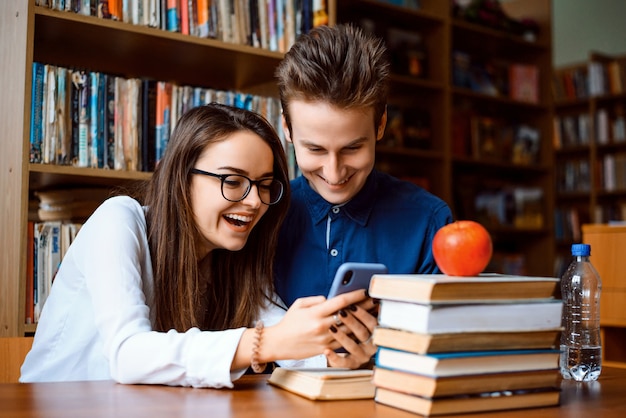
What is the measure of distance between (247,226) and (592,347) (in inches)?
27.9

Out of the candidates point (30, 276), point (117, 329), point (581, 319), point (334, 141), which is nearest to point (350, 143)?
point (334, 141)

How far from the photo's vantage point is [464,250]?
953mm

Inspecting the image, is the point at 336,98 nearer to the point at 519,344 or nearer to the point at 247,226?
the point at 247,226

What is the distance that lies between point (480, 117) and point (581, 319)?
9.50ft

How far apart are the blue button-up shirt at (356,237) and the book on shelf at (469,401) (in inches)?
28.3

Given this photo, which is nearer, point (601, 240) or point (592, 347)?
point (592, 347)

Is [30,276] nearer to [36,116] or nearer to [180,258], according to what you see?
[36,116]

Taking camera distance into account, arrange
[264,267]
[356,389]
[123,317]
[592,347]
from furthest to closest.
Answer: [264,267]
[592,347]
[123,317]
[356,389]

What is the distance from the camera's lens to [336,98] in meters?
1.45

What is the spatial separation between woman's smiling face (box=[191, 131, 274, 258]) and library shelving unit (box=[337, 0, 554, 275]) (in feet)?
8.18

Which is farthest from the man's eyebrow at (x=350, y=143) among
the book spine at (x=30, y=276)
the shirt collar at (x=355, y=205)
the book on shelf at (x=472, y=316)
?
the book spine at (x=30, y=276)

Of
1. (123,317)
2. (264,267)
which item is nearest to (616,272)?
(264,267)

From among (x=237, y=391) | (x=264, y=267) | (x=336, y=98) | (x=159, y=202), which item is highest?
(x=336, y=98)

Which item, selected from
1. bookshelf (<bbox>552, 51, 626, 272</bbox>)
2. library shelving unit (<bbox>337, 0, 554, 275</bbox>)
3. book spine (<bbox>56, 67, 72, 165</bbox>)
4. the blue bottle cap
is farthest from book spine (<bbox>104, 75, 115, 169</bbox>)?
bookshelf (<bbox>552, 51, 626, 272</bbox>)
